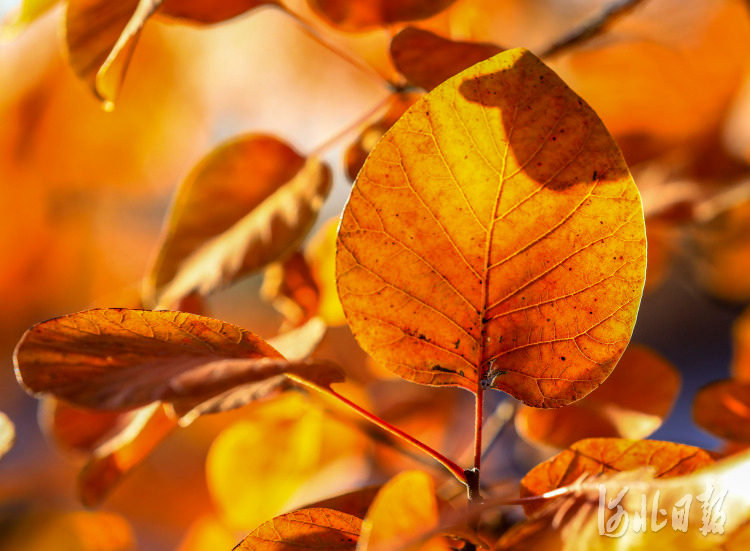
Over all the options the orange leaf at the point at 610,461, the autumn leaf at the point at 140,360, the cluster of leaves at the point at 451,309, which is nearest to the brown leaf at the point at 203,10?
the cluster of leaves at the point at 451,309

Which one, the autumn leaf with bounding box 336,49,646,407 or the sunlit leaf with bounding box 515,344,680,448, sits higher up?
the autumn leaf with bounding box 336,49,646,407

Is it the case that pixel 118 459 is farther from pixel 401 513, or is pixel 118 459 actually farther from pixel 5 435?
pixel 401 513

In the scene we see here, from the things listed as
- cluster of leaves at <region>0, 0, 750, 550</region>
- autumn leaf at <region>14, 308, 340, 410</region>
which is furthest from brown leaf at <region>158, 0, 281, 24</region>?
autumn leaf at <region>14, 308, 340, 410</region>

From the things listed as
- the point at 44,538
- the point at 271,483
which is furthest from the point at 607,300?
the point at 44,538

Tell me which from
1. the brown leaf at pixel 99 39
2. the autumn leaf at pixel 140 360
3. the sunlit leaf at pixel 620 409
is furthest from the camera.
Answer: the sunlit leaf at pixel 620 409

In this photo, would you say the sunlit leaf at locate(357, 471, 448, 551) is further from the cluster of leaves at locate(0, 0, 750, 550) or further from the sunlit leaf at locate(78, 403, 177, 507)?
the sunlit leaf at locate(78, 403, 177, 507)

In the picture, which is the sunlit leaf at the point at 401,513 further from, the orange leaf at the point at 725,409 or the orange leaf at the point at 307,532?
the orange leaf at the point at 725,409
